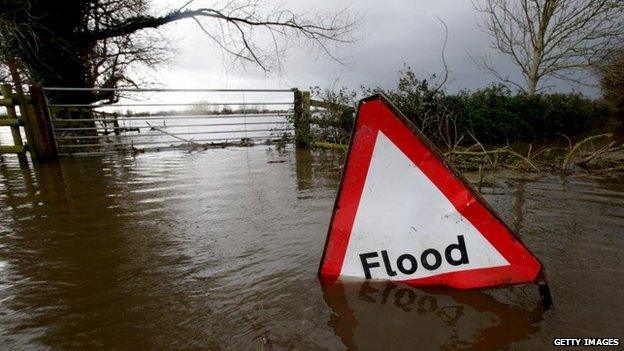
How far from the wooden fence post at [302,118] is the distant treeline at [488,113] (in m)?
0.34

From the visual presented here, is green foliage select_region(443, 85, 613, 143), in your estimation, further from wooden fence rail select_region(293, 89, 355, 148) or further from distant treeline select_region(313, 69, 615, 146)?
wooden fence rail select_region(293, 89, 355, 148)

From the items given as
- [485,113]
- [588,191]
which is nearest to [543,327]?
[588,191]

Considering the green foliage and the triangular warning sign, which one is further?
the green foliage

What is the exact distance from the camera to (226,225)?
2553mm

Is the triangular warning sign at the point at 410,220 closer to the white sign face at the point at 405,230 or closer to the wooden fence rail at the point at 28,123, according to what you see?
the white sign face at the point at 405,230

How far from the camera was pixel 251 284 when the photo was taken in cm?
165

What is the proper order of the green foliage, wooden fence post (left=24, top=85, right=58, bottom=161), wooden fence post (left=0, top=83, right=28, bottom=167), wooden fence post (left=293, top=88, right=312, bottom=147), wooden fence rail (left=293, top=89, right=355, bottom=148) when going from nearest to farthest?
wooden fence post (left=0, top=83, right=28, bottom=167) < wooden fence post (left=24, top=85, right=58, bottom=161) < wooden fence rail (left=293, top=89, right=355, bottom=148) < wooden fence post (left=293, top=88, right=312, bottom=147) < the green foliage

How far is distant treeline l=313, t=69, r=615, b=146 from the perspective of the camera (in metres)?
8.59

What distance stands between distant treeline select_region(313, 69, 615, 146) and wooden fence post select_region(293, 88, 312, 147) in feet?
1.12

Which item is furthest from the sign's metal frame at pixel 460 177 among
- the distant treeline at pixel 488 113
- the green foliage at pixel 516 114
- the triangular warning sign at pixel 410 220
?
the green foliage at pixel 516 114

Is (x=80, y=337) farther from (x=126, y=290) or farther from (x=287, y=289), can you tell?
(x=287, y=289)

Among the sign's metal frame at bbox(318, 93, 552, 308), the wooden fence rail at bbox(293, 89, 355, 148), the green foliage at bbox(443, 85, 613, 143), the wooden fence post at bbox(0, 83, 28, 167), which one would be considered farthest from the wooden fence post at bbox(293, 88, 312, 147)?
the sign's metal frame at bbox(318, 93, 552, 308)

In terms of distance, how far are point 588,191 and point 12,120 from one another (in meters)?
8.13

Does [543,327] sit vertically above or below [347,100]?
below
